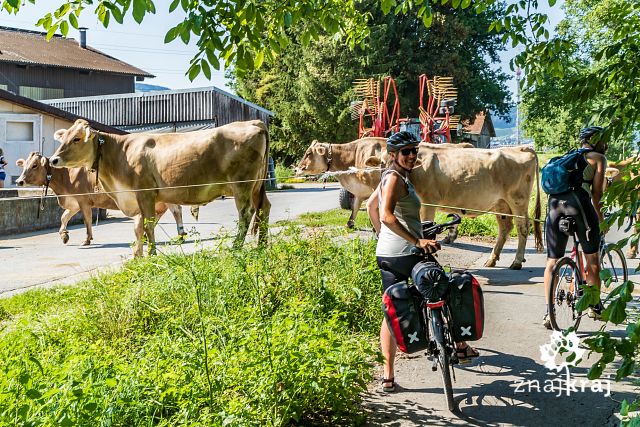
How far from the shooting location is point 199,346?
4.94 m

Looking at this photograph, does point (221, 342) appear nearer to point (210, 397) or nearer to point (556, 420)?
point (210, 397)

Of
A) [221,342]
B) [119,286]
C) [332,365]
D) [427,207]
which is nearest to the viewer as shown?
[332,365]

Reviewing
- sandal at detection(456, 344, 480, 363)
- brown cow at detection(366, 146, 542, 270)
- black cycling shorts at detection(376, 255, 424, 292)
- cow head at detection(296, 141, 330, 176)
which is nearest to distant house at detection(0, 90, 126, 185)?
cow head at detection(296, 141, 330, 176)

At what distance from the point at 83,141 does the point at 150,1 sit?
6923 mm

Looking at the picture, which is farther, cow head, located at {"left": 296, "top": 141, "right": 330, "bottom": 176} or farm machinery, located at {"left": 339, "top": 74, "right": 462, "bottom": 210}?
farm machinery, located at {"left": 339, "top": 74, "right": 462, "bottom": 210}

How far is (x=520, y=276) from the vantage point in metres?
10.4

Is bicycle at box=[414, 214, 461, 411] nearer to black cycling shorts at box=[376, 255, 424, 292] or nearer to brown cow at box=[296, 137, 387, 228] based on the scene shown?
black cycling shorts at box=[376, 255, 424, 292]

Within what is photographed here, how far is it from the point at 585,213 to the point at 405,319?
3065 millimetres

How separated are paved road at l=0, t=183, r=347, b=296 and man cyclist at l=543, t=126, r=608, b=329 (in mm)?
3466

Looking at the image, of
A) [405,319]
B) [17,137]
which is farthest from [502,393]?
[17,137]

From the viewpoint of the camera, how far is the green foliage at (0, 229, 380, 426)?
405cm

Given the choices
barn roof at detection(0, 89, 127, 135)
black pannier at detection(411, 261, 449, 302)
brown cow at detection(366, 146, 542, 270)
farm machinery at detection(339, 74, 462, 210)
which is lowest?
black pannier at detection(411, 261, 449, 302)

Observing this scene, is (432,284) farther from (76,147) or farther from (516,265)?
(76,147)

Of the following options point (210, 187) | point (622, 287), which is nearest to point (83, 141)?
point (210, 187)
